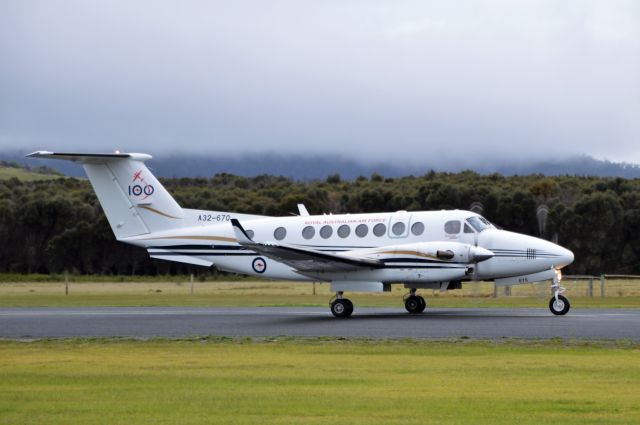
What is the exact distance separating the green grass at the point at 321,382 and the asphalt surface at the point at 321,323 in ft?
7.83

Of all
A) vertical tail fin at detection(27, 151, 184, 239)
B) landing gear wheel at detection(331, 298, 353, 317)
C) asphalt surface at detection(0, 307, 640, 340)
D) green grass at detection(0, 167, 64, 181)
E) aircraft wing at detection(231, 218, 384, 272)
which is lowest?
asphalt surface at detection(0, 307, 640, 340)

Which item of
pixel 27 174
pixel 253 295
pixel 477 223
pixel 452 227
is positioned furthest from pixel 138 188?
pixel 27 174

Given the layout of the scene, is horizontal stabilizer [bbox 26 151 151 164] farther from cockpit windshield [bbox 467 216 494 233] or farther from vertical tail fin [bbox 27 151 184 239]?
cockpit windshield [bbox 467 216 494 233]

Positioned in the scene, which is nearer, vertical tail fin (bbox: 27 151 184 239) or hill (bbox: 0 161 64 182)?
vertical tail fin (bbox: 27 151 184 239)

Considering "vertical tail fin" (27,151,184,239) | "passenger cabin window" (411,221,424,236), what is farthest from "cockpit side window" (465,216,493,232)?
"vertical tail fin" (27,151,184,239)

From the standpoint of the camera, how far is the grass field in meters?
43.4

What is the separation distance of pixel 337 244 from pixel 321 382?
17039mm

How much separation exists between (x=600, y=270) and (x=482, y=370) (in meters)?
57.8

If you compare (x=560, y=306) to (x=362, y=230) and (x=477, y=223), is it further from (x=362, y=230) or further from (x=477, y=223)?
(x=362, y=230)

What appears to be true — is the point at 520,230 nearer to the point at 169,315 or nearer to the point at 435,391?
the point at 169,315

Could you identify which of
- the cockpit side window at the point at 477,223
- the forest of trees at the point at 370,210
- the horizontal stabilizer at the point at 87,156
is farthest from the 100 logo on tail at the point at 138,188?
the forest of trees at the point at 370,210

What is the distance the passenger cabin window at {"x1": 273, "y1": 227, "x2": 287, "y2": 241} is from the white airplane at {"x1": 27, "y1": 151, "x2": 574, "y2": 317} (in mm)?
32

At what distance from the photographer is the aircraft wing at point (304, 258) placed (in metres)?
30.9

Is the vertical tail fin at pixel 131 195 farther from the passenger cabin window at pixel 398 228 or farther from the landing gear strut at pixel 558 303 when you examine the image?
the landing gear strut at pixel 558 303
